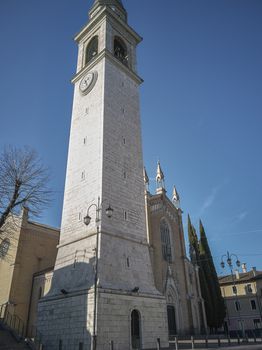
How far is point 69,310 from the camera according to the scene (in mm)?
16719

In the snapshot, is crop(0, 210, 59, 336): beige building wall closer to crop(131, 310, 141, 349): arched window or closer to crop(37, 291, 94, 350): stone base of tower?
crop(37, 291, 94, 350): stone base of tower

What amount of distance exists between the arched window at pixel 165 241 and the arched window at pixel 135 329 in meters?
11.0

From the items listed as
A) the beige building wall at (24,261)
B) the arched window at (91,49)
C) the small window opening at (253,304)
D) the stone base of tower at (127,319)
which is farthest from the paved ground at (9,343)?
the small window opening at (253,304)

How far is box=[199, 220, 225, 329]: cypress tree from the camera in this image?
37.2 metres

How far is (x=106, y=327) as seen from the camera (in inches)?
604

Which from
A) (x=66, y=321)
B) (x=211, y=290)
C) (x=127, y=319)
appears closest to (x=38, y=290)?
(x=66, y=321)

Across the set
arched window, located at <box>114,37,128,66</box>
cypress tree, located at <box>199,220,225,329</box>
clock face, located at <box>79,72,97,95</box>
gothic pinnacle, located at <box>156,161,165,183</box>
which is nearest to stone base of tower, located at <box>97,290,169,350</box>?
gothic pinnacle, located at <box>156,161,165,183</box>

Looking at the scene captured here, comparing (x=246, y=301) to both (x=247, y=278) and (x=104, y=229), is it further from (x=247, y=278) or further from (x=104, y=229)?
(x=104, y=229)

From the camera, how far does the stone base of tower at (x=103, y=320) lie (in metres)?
15.3

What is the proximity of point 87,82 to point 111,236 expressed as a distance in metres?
16.0

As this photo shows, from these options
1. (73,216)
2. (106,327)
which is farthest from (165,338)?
(73,216)

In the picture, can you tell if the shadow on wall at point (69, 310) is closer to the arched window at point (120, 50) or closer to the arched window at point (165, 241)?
the arched window at point (165, 241)

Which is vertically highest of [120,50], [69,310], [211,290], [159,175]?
[120,50]

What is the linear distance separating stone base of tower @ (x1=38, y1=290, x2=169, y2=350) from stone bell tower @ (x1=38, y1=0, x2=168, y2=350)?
1.9 inches
